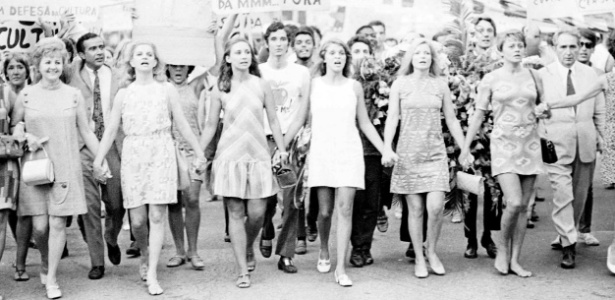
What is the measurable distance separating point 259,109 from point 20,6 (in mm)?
3320

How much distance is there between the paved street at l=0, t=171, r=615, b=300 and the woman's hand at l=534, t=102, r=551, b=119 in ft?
4.36

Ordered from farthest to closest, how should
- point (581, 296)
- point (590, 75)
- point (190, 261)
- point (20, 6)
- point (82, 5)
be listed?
point (82, 5) < point (20, 6) < point (590, 75) < point (190, 261) < point (581, 296)

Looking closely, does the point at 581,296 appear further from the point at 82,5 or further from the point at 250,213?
the point at 82,5

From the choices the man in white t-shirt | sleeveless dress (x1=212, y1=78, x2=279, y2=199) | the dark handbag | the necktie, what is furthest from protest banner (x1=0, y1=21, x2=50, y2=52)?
the dark handbag

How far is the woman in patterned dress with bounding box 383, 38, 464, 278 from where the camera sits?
26.2 ft

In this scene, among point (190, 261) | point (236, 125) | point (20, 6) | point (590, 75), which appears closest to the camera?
point (236, 125)

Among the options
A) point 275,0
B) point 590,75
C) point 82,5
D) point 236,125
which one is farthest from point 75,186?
point 590,75

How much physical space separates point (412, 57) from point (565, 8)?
170cm

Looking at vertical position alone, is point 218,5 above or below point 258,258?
above

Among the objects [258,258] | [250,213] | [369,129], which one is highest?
[369,129]

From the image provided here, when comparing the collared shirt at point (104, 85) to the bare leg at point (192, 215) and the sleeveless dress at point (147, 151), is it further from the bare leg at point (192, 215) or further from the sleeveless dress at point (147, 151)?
the bare leg at point (192, 215)

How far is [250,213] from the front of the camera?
7.82 meters

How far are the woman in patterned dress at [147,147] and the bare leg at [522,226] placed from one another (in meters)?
2.65

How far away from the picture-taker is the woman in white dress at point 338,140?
7.83 metres
